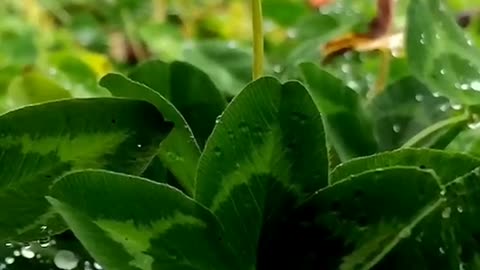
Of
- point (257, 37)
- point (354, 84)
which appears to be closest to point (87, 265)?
point (257, 37)

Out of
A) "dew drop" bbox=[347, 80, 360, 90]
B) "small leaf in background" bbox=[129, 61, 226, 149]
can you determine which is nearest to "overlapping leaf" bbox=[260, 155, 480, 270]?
"small leaf in background" bbox=[129, 61, 226, 149]

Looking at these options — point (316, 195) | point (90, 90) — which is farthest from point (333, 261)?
point (90, 90)

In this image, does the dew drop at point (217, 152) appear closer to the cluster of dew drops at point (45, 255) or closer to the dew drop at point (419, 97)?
the cluster of dew drops at point (45, 255)

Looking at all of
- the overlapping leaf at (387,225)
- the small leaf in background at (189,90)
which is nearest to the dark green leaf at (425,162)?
the overlapping leaf at (387,225)

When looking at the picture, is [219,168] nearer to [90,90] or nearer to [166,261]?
[166,261]

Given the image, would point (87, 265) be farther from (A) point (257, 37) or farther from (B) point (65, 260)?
(A) point (257, 37)
